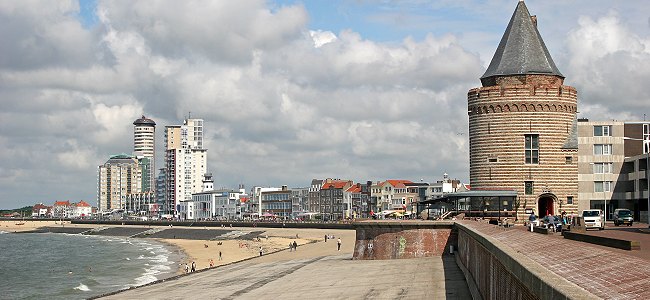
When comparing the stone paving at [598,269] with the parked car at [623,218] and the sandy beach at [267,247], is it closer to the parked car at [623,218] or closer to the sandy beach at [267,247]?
the parked car at [623,218]

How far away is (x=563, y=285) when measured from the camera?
12570 millimetres

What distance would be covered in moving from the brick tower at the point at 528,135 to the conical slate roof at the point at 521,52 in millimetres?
85

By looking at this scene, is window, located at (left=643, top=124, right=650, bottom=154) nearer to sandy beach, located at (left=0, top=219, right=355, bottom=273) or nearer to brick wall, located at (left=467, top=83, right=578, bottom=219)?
brick wall, located at (left=467, top=83, right=578, bottom=219)

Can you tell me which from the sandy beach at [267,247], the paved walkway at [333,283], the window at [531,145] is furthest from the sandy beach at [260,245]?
the window at [531,145]

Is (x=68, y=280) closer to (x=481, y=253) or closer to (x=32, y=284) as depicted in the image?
(x=32, y=284)

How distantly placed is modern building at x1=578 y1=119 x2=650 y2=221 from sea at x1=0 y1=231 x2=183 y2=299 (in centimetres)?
3923

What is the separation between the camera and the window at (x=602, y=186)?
246 feet

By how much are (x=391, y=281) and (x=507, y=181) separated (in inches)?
893

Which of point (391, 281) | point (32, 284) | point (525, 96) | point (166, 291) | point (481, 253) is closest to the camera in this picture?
point (481, 253)

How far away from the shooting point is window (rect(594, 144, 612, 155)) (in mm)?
74750

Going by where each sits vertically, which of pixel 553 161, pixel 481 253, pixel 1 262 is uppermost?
pixel 553 161

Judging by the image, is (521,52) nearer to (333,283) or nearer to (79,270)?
(333,283)

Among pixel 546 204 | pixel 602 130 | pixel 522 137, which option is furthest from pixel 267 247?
pixel 522 137

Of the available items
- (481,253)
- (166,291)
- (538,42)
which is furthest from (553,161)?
(481,253)
